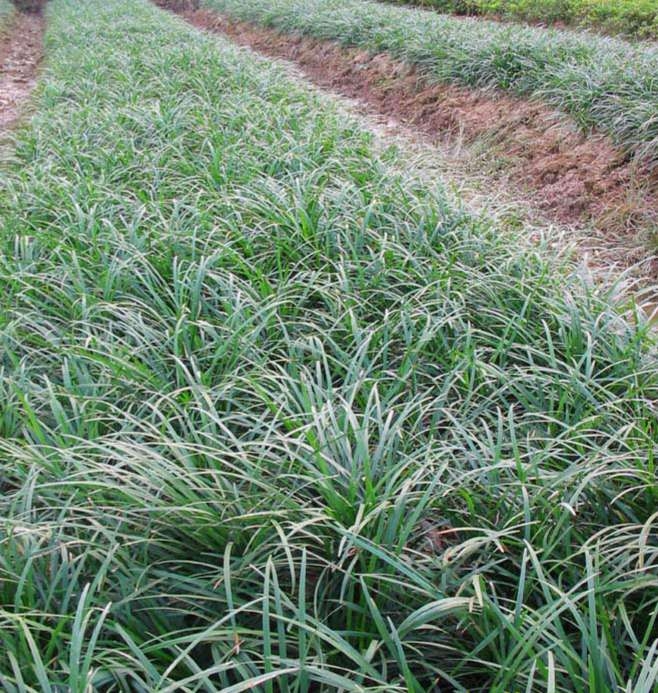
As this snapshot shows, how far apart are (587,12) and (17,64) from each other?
10.3m

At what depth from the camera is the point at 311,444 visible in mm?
1904

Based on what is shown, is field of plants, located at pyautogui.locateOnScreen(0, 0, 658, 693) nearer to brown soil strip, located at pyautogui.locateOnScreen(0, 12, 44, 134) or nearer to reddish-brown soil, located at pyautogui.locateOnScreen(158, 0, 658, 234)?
reddish-brown soil, located at pyautogui.locateOnScreen(158, 0, 658, 234)

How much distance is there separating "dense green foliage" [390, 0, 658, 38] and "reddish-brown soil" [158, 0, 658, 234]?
3.83 metres

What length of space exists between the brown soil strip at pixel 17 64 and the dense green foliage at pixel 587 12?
8250 millimetres

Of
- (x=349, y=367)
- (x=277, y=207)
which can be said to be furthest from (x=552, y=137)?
(x=349, y=367)

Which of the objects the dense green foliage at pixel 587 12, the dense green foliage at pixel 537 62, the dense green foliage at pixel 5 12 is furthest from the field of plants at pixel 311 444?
the dense green foliage at pixel 5 12

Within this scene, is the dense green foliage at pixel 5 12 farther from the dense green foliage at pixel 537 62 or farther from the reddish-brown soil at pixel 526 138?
the reddish-brown soil at pixel 526 138

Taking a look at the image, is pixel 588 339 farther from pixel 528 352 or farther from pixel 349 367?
pixel 349 367

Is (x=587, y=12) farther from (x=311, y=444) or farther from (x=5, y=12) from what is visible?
(x=5, y=12)

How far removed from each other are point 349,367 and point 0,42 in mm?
17014

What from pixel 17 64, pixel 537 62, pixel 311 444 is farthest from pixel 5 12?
pixel 311 444

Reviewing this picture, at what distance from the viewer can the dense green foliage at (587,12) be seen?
10.1 m

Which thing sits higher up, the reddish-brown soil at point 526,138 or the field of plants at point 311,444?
the reddish-brown soil at point 526,138

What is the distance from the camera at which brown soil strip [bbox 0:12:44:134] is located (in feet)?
28.3
